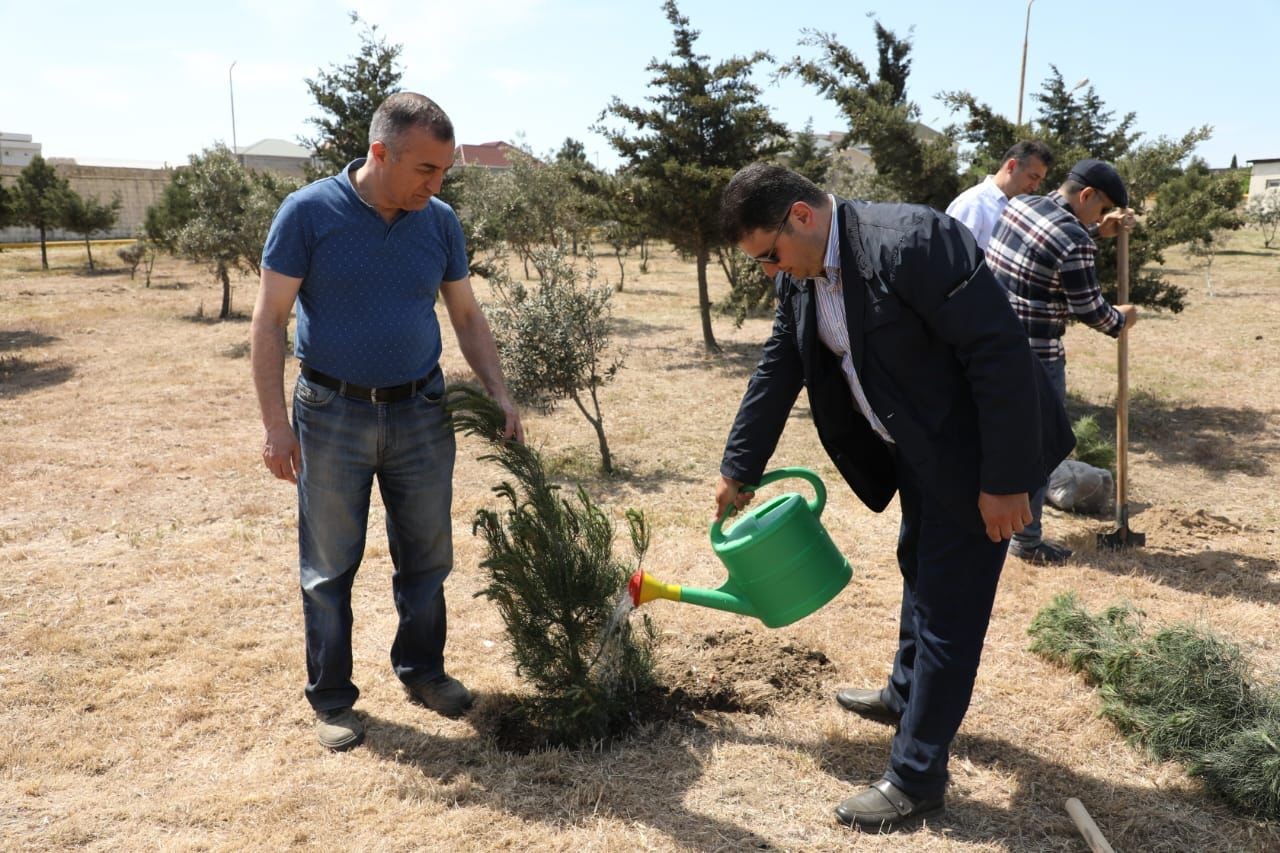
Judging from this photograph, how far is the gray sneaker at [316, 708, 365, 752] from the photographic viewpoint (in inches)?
126

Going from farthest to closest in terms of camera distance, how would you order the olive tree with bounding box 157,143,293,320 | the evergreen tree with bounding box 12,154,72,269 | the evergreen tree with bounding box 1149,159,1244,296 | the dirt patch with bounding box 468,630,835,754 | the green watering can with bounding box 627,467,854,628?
the evergreen tree with bounding box 12,154,72,269
the olive tree with bounding box 157,143,293,320
the evergreen tree with bounding box 1149,159,1244,296
the dirt patch with bounding box 468,630,835,754
the green watering can with bounding box 627,467,854,628

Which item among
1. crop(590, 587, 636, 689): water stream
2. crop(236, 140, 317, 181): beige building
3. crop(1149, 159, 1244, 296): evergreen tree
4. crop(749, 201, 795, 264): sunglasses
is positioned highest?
crop(236, 140, 317, 181): beige building

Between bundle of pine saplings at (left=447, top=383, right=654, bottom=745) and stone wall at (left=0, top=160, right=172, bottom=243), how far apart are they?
40.4m

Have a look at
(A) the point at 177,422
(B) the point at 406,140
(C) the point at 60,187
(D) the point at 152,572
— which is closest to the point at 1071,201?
(B) the point at 406,140

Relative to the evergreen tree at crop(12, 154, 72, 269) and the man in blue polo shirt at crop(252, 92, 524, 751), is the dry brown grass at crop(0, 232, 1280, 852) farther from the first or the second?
the evergreen tree at crop(12, 154, 72, 269)

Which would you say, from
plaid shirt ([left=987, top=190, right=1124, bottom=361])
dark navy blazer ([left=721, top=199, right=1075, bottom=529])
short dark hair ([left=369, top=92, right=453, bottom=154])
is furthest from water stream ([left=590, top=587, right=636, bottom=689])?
plaid shirt ([left=987, top=190, right=1124, bottom=361])

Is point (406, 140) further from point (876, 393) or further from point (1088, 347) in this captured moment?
point (1088, 347)

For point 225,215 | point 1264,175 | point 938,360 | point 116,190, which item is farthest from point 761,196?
point 1264,175

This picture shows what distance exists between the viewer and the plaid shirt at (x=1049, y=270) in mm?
4477

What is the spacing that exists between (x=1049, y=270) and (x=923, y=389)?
256 cm

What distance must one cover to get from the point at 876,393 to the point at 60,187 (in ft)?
104

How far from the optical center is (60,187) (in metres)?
27.6

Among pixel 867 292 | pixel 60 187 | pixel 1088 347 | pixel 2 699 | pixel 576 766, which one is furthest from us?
pixel 60 187

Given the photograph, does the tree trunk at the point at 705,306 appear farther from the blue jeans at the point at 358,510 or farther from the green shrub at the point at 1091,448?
the blue jeans at the point at 358,510
